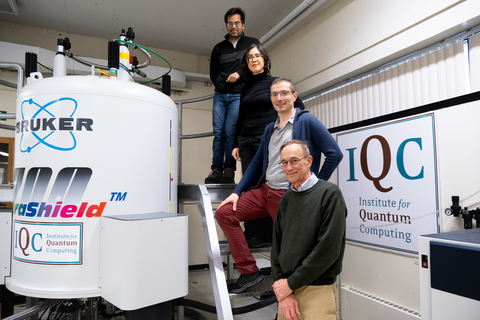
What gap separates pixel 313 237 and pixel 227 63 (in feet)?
5.89

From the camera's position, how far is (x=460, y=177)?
2166 mm

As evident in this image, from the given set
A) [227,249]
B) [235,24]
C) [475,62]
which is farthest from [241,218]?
[475,62]

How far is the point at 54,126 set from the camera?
1.70m

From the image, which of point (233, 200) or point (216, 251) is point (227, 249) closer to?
point (216, 251)

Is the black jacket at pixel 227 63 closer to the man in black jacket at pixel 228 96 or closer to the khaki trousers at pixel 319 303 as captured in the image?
the man in black jacket at pixel 228 96

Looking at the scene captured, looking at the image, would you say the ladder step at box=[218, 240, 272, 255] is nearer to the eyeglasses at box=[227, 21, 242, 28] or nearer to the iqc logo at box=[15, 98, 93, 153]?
the iqc logo at box=[15, 98, 93, 153]

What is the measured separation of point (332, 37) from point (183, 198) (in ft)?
7.29

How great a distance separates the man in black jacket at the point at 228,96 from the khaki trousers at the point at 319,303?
4.22ft

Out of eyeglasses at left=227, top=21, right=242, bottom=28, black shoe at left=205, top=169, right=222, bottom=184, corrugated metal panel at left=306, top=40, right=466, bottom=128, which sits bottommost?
black shoe at left=205, top=169, right=222, bottom=184

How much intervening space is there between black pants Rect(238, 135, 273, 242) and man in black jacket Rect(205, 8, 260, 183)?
29 cm

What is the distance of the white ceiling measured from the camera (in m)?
3.79

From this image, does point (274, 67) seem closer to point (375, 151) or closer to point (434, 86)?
point (375, 151)

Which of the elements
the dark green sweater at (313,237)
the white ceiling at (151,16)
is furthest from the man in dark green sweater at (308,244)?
the white ceiling at (151,16)

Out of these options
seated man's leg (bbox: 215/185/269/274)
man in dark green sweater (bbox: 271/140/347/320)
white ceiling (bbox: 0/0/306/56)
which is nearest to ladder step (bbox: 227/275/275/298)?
seated man's leg (bbox: 215/185/269/274)
